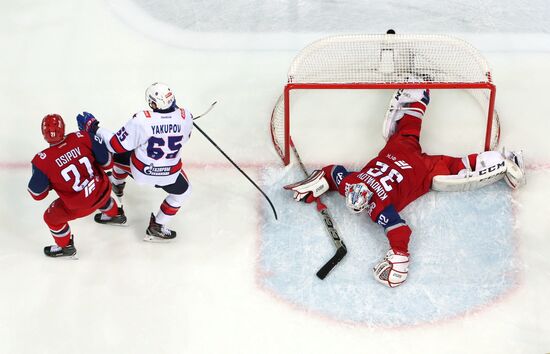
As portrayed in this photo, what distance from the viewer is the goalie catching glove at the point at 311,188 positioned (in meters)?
4.61

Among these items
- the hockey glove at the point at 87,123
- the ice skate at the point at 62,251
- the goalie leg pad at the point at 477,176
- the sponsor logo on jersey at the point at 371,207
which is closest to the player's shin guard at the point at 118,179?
the hockey glove at the point at 87,123

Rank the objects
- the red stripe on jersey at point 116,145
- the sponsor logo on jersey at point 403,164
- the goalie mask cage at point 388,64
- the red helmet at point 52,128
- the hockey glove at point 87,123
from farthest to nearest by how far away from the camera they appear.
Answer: the goalie mask cage at point 388,64 → the sponsor logo on jersey at point 403,164 → the hockey glove at point 87,123 → the red stripe on jersey at point 116,145 → the red helmet at point 52,128

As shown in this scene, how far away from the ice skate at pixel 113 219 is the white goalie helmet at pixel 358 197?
106 centimetres

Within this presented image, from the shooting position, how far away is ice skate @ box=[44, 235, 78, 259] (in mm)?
4418

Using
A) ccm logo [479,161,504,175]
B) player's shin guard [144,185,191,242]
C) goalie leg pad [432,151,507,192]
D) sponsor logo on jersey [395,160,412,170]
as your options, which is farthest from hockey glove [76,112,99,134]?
ccm logo [479,161,504,175]

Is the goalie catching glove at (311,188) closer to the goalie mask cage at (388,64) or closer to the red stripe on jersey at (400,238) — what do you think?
the goalie mask cage at (388,64)

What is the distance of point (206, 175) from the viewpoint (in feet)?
15.8

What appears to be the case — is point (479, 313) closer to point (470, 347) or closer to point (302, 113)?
point (470, 347)

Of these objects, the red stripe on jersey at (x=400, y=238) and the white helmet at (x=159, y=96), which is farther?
the red stripe on jersey at (x=400, y=238)

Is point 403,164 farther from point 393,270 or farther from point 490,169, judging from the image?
point 393,270

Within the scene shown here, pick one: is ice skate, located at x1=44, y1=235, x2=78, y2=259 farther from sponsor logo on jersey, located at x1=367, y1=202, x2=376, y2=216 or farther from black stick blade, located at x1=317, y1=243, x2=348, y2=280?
sponsor logo on jersey, located at x1=367, y1=202, x2=376, y2=216

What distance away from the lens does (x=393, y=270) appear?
4305 mm

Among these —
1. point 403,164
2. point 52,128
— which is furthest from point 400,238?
point 52,128

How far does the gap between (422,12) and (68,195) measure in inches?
93.1
